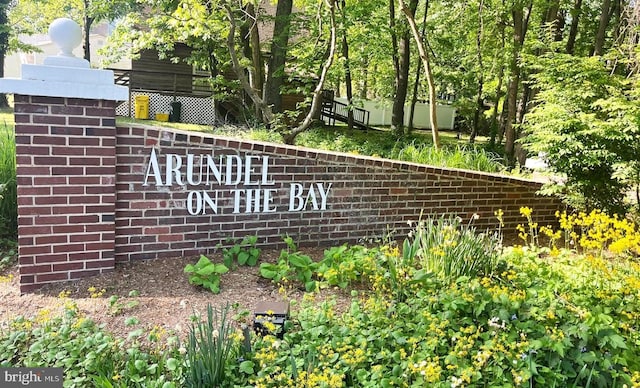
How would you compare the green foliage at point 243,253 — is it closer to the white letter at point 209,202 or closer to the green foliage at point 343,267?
the white letter at point 209,202

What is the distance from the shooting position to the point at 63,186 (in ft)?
11.8

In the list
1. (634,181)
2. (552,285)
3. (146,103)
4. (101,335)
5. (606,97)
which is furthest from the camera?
(146,103)

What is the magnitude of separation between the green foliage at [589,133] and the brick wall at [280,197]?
25.2 inches

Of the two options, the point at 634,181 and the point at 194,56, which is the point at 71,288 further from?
the point at 194,56

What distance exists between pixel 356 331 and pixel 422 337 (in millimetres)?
385

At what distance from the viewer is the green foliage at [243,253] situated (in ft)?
13.5

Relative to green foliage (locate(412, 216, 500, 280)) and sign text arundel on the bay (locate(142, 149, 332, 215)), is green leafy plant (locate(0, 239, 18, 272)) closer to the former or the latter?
sign text arundel on the bay (locate(142, 149, 332, 215))

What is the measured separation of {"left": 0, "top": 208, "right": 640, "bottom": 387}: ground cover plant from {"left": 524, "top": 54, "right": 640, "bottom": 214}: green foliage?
223 centimetres

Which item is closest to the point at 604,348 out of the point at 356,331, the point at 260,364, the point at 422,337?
the point at 422,337

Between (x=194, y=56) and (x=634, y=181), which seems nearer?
(x=634, y=181)

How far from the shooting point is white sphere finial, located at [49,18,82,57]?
3.58 m

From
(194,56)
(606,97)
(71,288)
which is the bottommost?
(71,288)

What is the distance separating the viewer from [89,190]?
370cm

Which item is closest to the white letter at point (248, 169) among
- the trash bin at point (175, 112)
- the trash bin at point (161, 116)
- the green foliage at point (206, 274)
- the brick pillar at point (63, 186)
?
the green foliage at point (206, 274)
